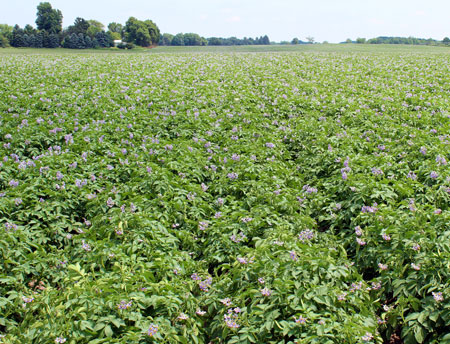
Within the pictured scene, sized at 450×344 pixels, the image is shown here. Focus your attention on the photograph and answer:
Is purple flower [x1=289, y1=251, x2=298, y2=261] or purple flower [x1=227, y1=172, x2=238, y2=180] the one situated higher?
purple flower [x1=227, y1=172, x2=238, y2=180]

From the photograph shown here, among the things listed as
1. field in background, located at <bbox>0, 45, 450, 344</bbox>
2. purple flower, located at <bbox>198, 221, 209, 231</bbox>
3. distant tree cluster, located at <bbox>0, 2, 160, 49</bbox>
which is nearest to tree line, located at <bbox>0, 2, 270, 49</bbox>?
distant tree cluster, located at <bbox>0, 2, 160, 49</bbox>

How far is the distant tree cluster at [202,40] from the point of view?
386 feet

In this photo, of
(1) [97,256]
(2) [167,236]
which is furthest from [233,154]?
(1) [97,256]

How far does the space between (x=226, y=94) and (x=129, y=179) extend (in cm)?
646

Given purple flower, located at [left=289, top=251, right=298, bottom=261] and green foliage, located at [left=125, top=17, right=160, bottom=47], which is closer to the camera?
purple flower, located at [left=289, top=251, right=298, bottom=261]

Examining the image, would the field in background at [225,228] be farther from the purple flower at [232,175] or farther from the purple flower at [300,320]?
the purple flower at [232,175]

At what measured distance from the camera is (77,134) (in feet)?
24.2

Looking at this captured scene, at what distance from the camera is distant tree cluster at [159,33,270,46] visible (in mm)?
117750

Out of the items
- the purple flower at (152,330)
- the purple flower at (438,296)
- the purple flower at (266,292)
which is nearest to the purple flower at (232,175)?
the purple flower at (266,292)

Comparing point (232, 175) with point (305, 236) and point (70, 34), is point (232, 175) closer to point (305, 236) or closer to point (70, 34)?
point (305, 236)

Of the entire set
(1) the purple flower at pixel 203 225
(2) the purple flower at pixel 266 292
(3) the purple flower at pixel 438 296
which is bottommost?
(2) the purple flower at pixel 266 292

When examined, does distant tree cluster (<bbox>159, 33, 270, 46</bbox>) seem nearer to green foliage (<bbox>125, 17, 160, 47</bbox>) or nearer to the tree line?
the tree line

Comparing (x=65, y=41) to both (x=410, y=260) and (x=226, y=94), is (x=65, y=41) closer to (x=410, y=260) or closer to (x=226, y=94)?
(x=226, y=94)

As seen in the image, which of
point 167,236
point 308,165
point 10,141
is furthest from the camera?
point 10,141
